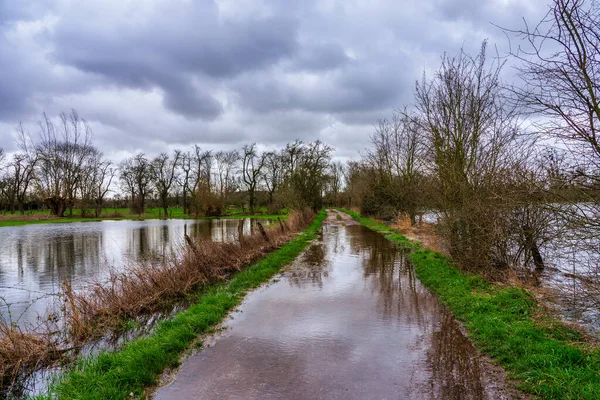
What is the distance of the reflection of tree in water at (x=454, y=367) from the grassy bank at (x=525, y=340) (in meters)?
0.30

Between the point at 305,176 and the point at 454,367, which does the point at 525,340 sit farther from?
the point at 305,176

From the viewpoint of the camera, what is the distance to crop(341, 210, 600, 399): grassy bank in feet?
13.1

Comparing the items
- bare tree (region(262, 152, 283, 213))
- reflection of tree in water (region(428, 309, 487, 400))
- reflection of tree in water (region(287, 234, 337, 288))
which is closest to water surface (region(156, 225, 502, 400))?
reflection of tree in water (region(428, 309, 487, 400))

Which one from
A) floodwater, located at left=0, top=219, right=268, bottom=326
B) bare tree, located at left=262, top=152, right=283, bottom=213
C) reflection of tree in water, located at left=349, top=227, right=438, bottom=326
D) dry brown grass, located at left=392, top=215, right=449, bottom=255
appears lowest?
floodwater, located at left=0, top=219, right=268, bottom=326

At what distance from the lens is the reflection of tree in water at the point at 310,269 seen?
34.0ft

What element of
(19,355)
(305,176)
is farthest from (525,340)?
(305,176)

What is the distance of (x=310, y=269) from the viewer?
12289mm

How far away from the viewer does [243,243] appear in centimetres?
1457

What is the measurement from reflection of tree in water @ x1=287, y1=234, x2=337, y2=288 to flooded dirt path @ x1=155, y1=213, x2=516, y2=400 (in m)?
0.98

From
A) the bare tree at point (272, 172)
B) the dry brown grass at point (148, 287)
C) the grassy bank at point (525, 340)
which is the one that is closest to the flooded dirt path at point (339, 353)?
the grassy bank at point (525, 340)

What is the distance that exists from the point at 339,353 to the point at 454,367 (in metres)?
1.63

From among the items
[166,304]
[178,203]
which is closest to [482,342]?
[166,304]

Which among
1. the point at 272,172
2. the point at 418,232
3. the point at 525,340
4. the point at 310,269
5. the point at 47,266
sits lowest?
the point at 47,266

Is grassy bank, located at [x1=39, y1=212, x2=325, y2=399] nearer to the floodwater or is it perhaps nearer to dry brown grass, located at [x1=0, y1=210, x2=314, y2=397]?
dry brown grass, located at [x1=0, y1=210, x2=314, y2=397]
